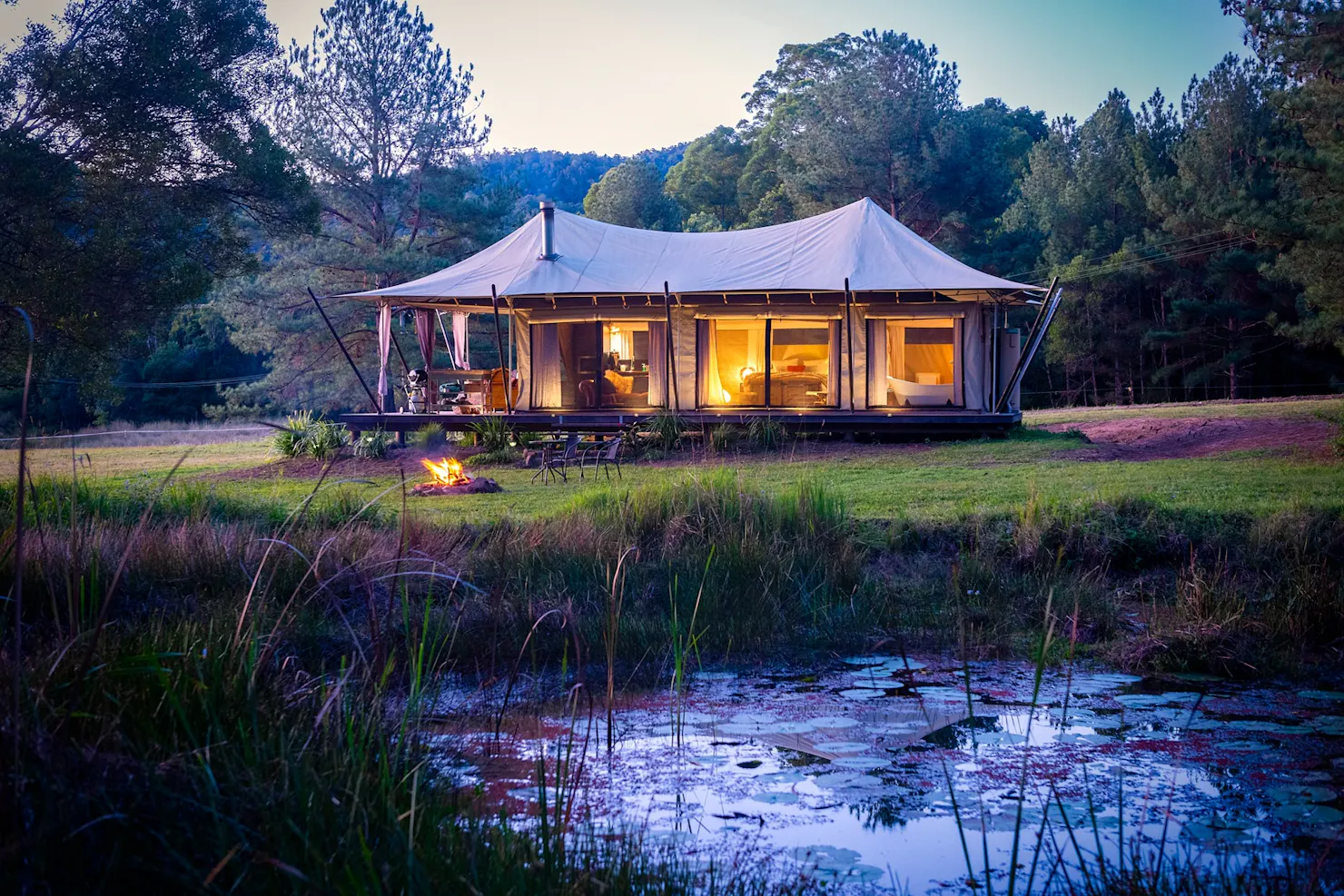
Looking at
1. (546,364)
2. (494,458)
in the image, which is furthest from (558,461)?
(546,364)

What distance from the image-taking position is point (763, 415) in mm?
15578

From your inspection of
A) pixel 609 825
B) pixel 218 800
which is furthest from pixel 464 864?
pixel 609 825

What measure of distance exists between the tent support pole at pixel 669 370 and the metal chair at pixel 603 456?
7.82ft

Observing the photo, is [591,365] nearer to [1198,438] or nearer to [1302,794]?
[1198,438]

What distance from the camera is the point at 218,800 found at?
2328mm

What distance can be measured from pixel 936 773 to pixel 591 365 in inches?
569

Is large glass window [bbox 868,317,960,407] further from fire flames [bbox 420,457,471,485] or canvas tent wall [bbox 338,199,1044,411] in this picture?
fire flames [bbox 420,457,471,485]

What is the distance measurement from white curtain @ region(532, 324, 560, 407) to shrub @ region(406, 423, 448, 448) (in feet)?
6.61

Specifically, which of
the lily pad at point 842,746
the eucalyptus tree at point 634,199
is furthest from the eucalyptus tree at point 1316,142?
the eucalyptus tree at point 634,199

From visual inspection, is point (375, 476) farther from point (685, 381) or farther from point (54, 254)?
point (685, 381)

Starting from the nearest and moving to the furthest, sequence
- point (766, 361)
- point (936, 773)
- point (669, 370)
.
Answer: point (936, 773), point (669, 370), point (766, 361)

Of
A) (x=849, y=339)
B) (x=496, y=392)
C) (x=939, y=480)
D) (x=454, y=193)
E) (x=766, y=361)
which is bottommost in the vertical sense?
(x=939, y=480)

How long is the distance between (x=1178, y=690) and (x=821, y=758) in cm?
196

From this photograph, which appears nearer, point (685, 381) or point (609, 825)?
point (609, 825)
